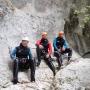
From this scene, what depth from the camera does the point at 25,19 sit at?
1373 cm

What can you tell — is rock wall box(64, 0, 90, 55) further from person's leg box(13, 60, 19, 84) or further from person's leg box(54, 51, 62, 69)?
person's leg box(13, 60, 19, 84)

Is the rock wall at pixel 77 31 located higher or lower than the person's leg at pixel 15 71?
higher

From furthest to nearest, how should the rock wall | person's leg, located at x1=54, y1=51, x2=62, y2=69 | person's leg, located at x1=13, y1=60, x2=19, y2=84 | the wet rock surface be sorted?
the rock wall, person's leg, located at x1=54, y1=51, x2=62, y2=69, the wet rock surface, person's leg, located at x1=13, y1=60, x2=19, y2=84

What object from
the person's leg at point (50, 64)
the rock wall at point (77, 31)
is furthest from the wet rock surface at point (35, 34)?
the rock wall at point (77, 31)

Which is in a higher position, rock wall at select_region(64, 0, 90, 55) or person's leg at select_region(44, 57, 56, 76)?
rock wall at select_region(64, 0, 90, 55)

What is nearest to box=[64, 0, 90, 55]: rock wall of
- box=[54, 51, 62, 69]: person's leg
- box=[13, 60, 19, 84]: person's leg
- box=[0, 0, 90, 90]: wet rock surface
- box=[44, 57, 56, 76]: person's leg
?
box=[0, 0, 90, 90]: wet rock surface

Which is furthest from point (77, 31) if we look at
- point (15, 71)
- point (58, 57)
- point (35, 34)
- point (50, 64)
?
point (15, 71)

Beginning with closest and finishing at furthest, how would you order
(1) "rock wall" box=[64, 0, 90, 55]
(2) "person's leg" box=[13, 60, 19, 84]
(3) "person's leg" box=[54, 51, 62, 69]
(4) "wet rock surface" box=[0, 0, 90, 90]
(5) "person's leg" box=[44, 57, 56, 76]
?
(2) "person's leg" box=[13, 60, 19, 84] < (4) "wet rock surface" box=[0, 0, 90, 90] < (5) "person's leg" box=[44, 57, 56, 76] < (3) "person's leg" box=[54, 51, 62, 69] < (1) "rock wall" box=[64, 0, 90, 55]

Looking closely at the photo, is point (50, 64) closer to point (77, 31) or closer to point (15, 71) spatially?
point (15, 71)

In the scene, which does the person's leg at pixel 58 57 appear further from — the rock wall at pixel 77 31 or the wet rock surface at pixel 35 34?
the rock wall at pixel 77 31

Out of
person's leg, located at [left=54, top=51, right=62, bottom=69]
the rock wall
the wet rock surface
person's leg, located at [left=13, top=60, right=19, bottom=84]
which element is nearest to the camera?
person's leg, located at [left=13, top=60, right=19, bottom=84]

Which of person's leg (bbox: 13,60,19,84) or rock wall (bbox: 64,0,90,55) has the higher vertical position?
rock wall (bbox: 64,0,90,55)

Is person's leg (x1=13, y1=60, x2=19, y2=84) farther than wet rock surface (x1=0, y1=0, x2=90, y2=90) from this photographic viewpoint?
No

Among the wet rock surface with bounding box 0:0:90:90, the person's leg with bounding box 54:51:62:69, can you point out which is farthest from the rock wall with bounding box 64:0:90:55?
the person's leg with bounding box 54:51:62:69
